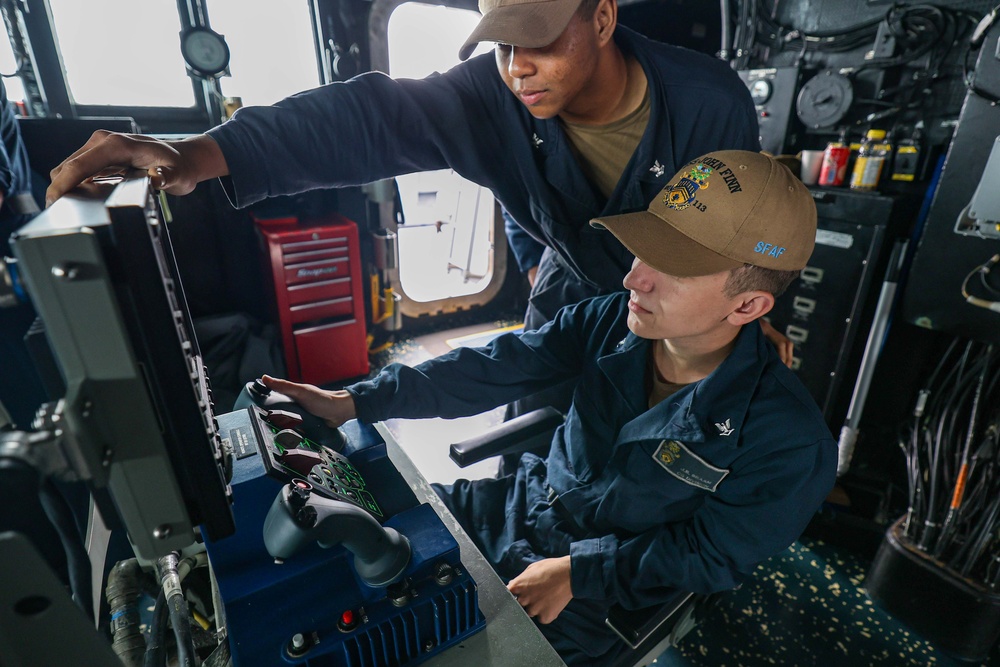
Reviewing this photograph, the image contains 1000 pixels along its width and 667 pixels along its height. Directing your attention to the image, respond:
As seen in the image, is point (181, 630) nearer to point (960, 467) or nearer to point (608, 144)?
point (608, 144)

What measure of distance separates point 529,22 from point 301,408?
3.23 feet

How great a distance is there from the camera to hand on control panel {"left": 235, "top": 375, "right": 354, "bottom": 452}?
3.44 ft

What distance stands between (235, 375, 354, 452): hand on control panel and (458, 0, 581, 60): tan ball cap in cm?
88

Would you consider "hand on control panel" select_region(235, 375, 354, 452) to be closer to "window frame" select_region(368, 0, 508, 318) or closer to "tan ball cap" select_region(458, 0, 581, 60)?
"tan ball cap" select_region(458, 0, 581, 60)

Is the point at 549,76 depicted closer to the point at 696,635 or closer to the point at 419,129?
the point at 419,129

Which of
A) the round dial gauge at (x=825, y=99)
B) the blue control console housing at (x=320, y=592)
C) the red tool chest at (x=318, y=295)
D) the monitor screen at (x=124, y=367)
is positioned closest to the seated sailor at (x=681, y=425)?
the blue control console housing at (x=320, y=592)

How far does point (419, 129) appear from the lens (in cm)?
149

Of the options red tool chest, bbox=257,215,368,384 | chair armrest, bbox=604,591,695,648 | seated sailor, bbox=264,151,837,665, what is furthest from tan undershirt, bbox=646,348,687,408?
red tool chest, bbox=257,215,368,384

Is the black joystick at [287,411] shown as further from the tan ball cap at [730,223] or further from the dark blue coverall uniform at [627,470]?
the tan ball cap at [730,223]

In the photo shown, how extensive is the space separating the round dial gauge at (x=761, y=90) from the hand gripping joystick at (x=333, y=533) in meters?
2.67

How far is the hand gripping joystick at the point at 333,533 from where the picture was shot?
26.9 inches

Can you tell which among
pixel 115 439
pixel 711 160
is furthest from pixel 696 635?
pixel 115 439

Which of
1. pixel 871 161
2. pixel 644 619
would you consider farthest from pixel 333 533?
pixel 871 161

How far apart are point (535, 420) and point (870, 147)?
1.93 m
